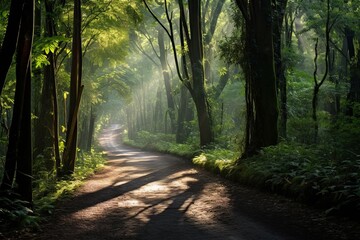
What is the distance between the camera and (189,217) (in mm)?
7172

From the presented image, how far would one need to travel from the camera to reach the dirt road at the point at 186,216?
234 inches

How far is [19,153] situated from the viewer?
7.54m

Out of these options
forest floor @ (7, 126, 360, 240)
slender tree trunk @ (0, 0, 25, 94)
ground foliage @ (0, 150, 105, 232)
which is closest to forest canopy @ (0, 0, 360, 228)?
slender tree trunk @ (0, 0, 25, 94)

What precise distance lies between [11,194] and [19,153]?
2.71ft

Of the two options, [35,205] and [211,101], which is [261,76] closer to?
[35,205]

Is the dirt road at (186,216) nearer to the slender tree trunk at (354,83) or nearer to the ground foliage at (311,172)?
the ground foliage at (311,172)

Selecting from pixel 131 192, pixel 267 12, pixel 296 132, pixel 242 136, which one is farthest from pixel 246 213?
pixel 296 132

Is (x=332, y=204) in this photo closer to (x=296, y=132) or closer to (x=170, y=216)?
(x=170, y=216)

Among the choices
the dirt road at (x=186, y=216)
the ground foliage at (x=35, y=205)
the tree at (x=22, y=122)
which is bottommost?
the dirt road at (x=186, y=216)

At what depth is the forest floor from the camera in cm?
591

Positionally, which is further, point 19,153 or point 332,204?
point 19,153

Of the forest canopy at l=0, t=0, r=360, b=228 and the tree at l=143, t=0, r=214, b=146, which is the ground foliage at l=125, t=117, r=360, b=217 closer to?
the forest canopy at l=0, t=0, r=360, b=228

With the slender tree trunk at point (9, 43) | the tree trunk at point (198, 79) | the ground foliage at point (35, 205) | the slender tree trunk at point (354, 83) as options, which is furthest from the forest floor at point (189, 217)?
the slender tree trunk at point (354, 83)

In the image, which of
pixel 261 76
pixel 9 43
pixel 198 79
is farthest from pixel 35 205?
pixel 198 79
